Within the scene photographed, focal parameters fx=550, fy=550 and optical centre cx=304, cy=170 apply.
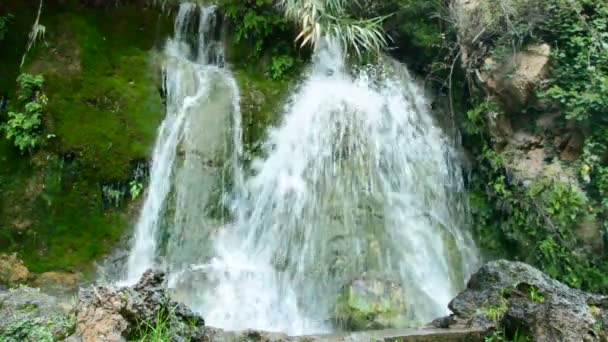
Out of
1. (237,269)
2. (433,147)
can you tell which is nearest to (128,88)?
(237,269)

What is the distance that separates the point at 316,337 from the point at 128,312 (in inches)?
64.9

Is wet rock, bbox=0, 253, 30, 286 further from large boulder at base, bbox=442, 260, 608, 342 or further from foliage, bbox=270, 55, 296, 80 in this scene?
large boulder at base, bbox=442, 260, 608, 342

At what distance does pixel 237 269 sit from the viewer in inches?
257

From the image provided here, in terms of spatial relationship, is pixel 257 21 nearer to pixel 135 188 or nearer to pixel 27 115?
pixel 135 188

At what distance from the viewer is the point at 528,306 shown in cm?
437

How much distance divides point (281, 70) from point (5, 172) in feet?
13.6

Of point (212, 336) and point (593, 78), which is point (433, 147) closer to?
point (593, 78)

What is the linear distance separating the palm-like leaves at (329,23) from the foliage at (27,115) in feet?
12.0

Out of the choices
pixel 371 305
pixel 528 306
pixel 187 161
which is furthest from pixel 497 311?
pixel 187 161

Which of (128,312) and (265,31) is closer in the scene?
(128,312)

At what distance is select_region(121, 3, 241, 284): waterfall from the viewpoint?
22.6 feet

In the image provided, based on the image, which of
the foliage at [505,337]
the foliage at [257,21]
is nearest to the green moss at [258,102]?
the foliage at [257,21]

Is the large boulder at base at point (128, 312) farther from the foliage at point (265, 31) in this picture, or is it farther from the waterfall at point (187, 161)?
the foliage at point (265, 31)

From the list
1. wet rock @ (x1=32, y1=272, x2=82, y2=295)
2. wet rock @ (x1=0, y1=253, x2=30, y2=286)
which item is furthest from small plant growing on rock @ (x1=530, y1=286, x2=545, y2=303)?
wet rock @ (x1=0, y1=253, x2=30, y2=286)
